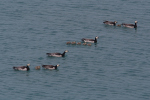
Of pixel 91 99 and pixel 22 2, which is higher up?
pixel 22 2

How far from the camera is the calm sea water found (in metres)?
88.3

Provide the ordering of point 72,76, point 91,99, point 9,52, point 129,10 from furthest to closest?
point 129,10 < point 9,52 < point 72,76 < point 91,99

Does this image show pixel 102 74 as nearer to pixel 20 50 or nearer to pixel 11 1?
pixel 20 50

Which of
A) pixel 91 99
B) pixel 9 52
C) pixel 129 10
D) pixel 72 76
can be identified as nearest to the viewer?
pixel 91 99

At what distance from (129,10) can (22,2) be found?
2358 centimetres

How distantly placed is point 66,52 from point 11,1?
3508 centimetres

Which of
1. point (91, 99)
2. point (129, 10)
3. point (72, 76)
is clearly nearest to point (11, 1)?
point (129, 10)

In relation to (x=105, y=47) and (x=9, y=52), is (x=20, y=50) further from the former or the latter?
(x=105, y=47)

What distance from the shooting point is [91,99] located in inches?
3342

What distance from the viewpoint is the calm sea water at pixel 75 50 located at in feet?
290

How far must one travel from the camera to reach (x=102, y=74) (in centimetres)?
9450

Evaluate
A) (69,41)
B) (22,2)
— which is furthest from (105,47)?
(22,2)

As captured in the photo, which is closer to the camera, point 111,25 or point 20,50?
point 20,50

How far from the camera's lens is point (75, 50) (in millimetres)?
105875
